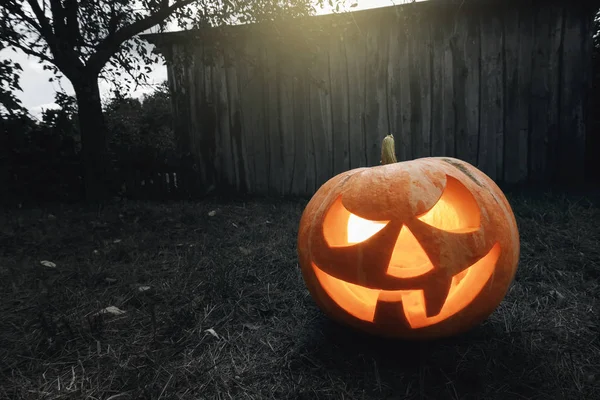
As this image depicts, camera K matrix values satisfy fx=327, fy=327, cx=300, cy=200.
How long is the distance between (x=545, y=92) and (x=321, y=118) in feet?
9.66

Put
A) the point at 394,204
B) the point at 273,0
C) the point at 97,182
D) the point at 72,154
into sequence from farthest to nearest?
the point at 72,154 → the point at 97,182 → the point at 273,0 → the point at 394,204

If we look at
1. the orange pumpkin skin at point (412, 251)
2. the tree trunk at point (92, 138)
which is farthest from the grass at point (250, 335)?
the tree trunk at point (92, 138)

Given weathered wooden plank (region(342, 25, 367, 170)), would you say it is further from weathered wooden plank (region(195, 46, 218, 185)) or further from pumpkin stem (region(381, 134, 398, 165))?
pumpkin stem (region(381, 134, 398, 165))

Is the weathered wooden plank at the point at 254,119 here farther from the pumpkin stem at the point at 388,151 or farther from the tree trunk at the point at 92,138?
the pumpkin stem at the point at 388,151

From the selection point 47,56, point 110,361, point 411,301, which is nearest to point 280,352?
point 411,301

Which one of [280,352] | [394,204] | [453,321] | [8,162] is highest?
[8,162]

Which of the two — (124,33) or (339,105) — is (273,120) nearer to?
(339,105)

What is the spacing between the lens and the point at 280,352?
135cm

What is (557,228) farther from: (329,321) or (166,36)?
(166,36)

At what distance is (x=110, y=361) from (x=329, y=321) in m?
0.94

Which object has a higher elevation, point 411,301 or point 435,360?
point 411,301

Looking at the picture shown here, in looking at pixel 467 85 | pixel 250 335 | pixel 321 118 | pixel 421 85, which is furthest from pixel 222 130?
pixel 250 335

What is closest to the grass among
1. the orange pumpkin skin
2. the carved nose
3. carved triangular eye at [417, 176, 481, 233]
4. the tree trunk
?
the orange pumpkin skin

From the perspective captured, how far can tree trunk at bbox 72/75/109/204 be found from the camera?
14.1ft
